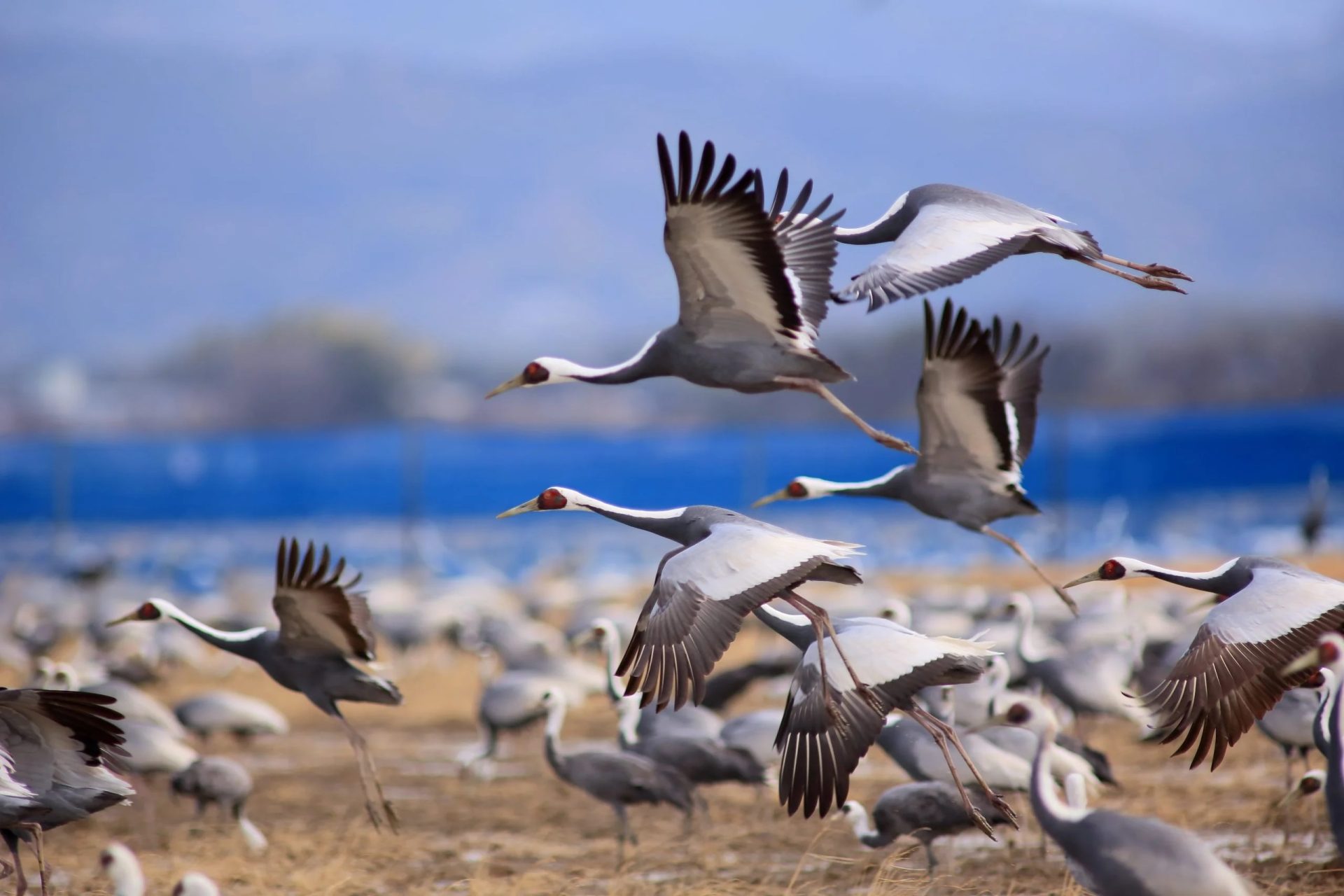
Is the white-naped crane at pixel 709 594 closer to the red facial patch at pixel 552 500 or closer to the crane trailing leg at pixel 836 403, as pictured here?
the crane trailing leg at pixel 836 403

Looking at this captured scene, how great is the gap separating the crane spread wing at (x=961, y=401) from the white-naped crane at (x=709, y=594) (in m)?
1.08

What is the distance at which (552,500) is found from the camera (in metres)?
5.48

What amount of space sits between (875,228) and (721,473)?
26.9 meters

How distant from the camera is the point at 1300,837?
6.38 metres

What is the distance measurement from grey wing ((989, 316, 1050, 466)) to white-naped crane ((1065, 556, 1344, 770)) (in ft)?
4.34

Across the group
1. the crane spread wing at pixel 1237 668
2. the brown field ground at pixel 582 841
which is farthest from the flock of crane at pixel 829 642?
the brown field ground at pixel 582 841

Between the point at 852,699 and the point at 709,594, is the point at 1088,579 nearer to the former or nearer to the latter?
the point at 852,699

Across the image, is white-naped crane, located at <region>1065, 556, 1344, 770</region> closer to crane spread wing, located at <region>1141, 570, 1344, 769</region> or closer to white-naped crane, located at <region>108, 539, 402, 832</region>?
crane spread wing, located at <region>1141, 570, 1344, 769</region>

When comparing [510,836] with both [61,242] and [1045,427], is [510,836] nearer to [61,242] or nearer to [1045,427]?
[1045,427]

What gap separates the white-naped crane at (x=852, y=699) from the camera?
4.61 meters

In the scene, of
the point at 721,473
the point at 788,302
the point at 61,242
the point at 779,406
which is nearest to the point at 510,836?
the point at 788,302

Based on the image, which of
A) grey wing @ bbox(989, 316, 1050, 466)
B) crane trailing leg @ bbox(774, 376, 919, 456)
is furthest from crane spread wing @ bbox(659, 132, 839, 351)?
grey wing @ bbox(989, 316, 1050, 466)

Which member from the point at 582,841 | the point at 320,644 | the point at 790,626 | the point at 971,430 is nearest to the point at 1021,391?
the point at 971,430

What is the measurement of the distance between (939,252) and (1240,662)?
61.4 inches
